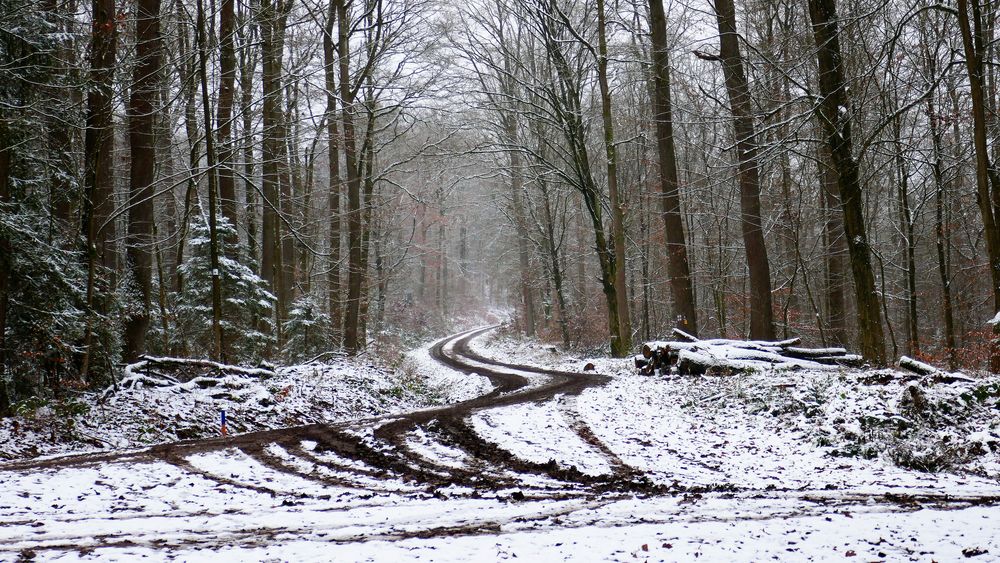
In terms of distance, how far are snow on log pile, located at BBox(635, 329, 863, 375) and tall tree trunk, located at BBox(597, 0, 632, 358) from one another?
15.6 feet

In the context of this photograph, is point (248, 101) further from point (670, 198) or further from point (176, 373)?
point (670, 198)

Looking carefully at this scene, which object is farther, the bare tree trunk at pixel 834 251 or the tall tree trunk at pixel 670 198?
the bare tree trunk at pixel 834 251

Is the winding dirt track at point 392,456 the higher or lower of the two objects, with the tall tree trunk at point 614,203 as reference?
lower

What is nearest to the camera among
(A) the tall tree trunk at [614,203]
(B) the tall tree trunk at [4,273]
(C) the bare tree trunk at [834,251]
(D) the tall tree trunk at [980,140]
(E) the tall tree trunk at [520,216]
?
(B) the tall tree trunk at [4,273]

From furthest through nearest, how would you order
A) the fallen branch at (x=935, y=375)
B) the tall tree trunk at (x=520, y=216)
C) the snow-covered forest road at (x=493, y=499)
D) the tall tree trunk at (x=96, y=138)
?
the tall tree trunk at (x=520, y=216) → the tall tree trunk at (x=96, y=138) → the fallen branch at (x=935, y=375) → the snow-covered forest road at (x=493, y=499)

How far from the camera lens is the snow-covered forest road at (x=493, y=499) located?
3.61 m

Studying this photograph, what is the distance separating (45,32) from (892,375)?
12.5 metres

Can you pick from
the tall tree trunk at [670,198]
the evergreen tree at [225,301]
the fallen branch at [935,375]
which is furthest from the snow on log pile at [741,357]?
the evergreen tree at [225,301]

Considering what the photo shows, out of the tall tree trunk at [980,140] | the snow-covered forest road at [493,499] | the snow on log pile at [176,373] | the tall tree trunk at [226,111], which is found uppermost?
the tall tree trunk at [226,111]

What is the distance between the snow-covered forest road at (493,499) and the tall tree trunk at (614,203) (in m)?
10.6

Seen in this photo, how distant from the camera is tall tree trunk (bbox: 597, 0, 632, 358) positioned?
17.8 metres

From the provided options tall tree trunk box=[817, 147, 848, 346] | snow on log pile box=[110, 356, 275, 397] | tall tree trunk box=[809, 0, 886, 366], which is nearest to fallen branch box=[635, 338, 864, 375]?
tall tree trunk box=[809, 0, 886, 366]

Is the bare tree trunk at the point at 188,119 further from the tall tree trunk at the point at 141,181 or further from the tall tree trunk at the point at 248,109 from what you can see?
the tall tree trunk at the point at 248,109

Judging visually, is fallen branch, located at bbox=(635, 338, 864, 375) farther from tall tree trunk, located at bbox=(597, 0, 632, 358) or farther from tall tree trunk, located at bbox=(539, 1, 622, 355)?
tall tree trunk, located at bbox=(539, 1, 622, 355)
